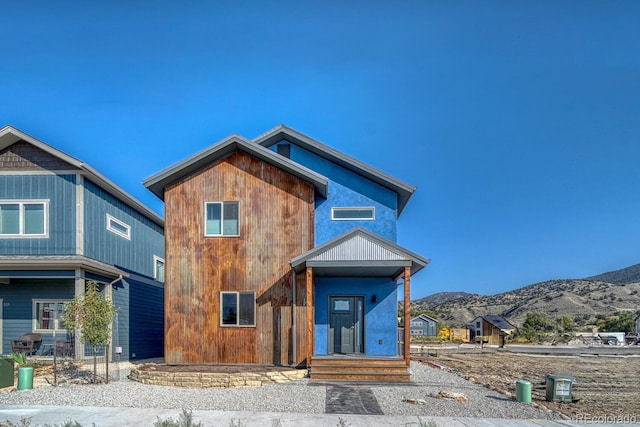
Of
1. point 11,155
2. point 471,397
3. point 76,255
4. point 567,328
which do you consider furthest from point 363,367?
point 567,328

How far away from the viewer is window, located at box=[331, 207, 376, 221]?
1825cm

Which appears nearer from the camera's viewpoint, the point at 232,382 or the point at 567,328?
the point at 232,382

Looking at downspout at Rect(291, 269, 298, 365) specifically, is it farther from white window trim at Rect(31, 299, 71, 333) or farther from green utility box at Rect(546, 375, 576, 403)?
white window trim at Rect(31, 299, 71, 333)

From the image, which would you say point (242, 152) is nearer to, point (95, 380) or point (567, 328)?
point (95, 380)

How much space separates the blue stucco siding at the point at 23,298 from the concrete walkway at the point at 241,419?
323 inches

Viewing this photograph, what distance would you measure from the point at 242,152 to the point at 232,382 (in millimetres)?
7431

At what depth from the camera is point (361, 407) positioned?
1096 cm

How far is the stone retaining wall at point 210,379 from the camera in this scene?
13.6 meters

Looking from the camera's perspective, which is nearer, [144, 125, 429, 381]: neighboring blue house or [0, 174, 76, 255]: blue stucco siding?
[144, 125, 429, 381]: neighboring blue house

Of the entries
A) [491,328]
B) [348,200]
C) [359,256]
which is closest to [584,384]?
[359,256]

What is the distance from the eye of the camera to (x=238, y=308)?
1675 centimetres
